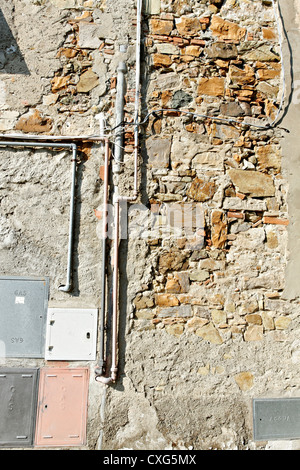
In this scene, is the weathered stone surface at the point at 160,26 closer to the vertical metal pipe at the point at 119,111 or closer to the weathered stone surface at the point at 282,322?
the vertical metal pipe at the point at 119,111

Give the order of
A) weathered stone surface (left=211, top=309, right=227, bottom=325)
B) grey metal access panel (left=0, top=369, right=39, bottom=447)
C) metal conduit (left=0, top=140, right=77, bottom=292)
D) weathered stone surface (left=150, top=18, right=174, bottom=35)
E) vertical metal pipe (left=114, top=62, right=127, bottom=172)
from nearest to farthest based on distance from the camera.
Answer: grey metal access panel (left=0, top=369, right=39, bottom=447) → metal conduit (left=0, top=140, right=77, bottom=292) → weathered stone surface (left=211, top=309, right=227, bottom=325) → vertical metal pipe (left=114, top=62, right=127, bottom=172) → weathered stone surface (left=150, top=18, right=174, bottom=35)

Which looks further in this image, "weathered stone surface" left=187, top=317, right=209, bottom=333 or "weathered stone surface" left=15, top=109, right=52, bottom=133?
"weathered stone surface" left=15, top=109, right=52, bottom=133

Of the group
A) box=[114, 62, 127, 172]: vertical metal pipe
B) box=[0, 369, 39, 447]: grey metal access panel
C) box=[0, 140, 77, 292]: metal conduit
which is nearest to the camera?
box=[0, 369, 39, 447]: grey metal access panel

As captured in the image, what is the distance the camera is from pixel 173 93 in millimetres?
3566

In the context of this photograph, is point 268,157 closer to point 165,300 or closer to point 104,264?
point 165,300

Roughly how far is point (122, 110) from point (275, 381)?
2409mm

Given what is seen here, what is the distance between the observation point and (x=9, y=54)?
11.5 feet

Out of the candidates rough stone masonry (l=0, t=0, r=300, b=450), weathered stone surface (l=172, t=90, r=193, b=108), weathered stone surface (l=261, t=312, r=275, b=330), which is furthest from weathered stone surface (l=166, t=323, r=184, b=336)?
weathered stone surface (l=172, t=90, r=193, b=108)

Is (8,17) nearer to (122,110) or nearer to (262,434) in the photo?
(122,110)

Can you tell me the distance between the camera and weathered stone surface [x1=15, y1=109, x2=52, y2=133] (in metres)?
3.39

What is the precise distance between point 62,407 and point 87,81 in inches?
98.2

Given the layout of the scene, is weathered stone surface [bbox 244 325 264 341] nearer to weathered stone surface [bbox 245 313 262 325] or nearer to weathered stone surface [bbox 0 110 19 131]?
weathered stone surface [bbox 245 313 262 325]

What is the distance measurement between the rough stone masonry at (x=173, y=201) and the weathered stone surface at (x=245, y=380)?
0.03 ft
